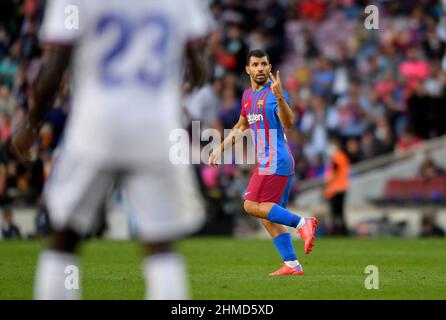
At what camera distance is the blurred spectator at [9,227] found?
62.6 ft

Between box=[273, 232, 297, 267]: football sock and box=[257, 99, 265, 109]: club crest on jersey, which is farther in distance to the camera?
box=[257, 99, 265, 109]: club crest on jersey

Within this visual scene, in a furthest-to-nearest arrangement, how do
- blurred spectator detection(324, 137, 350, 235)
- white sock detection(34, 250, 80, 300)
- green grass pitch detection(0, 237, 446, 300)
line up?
1. blurred spectator detection(324, 137, 350, 235)
2. green grass pitch detection(0, 237, 446, 300)
3. white sock detection(34, 250, 80, 300)

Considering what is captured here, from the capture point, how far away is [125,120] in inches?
200

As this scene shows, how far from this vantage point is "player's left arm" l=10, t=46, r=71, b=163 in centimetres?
514

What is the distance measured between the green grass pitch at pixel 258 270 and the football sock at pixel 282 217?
22.1 inches

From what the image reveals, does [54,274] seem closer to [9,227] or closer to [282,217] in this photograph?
[282,217]

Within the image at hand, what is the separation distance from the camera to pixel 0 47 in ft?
78.4

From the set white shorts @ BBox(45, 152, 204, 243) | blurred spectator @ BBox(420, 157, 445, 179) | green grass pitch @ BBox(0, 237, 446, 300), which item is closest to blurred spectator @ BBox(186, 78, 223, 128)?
green grass pitch @ BBox(0, 237, 446, 300)

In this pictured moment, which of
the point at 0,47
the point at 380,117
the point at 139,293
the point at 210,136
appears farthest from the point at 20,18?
the point at 139,293

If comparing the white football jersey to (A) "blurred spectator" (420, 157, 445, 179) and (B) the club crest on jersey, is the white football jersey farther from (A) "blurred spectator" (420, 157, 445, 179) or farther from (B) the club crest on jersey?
(A) "blurred spectator" (420, 157, 445, 179)

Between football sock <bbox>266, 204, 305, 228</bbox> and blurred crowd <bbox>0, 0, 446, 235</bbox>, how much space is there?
30.6 ft

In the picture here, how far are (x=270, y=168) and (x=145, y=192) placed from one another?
5570 millimetres

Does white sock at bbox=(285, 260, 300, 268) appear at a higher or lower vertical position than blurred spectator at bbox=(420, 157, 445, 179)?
lower

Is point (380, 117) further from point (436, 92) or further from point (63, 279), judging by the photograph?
point (63, 279)
